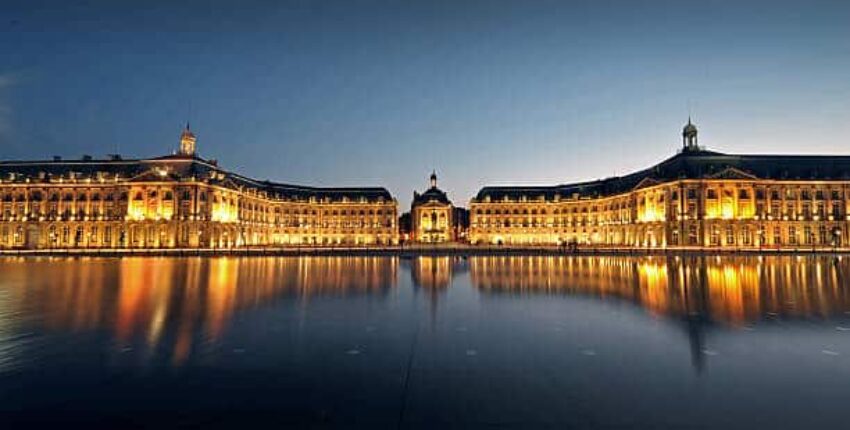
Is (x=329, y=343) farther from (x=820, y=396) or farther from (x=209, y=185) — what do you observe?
(x=209, y=185)

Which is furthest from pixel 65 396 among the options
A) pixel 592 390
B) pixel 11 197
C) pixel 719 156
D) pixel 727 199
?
pixel 11 197

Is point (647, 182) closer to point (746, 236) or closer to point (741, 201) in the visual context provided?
point (741, 201)

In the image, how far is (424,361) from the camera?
882 centimetres

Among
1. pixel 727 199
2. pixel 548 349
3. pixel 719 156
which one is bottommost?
Answer: pixel 548 349

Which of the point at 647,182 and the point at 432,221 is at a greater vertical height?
the point at 647,182

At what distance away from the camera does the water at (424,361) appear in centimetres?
613

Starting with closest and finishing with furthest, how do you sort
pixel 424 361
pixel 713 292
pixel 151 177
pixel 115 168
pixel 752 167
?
1. pixel 424 361
2. pixel 713 292
3. pixel 151 177
4. pixel 752 167
5. pixel 115 168

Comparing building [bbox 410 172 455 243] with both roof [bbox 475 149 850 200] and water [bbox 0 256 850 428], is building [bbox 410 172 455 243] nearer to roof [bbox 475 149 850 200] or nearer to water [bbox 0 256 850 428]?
roof [bbox 475 149 850 200]

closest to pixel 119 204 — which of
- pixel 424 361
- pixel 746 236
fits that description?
pixel 424 361

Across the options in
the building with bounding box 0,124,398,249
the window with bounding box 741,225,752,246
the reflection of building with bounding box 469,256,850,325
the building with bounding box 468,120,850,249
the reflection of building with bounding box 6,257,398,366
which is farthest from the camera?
the building with bounding box 0,124,398,249

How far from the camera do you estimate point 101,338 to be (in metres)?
10.6

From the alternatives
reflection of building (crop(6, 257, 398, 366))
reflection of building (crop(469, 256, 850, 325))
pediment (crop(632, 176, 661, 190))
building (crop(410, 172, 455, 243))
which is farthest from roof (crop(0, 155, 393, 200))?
pediment (crop(632, 176, 661, 190))

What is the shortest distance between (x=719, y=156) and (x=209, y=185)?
10049 centimetres

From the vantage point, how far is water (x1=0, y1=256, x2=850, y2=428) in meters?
6.13
